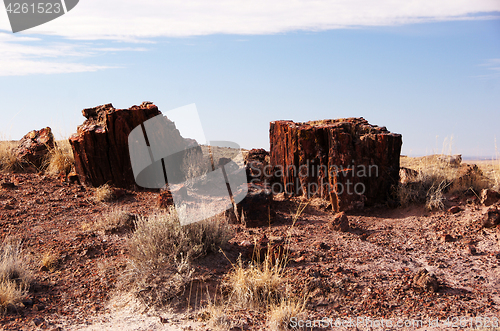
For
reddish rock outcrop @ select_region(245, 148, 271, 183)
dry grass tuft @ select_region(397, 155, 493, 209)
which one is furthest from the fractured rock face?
reddish rock outcrop @ select_region(245, 148, 271, 183)

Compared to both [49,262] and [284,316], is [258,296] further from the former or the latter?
[49,262]

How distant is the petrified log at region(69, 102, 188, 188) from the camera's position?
8016 millimetres

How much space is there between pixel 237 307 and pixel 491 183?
530 centimetres

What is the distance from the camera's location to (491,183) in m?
6.94

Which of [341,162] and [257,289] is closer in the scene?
[257,289]

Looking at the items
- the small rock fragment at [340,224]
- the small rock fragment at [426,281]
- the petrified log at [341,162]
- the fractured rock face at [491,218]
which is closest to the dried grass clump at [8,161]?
the petrified log at [341,162]

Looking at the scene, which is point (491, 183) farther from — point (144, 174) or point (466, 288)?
point (144, 174)

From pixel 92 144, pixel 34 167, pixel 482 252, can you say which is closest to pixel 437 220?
pixel 482 252

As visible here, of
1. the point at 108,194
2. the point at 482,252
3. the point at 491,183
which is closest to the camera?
the point at 482,252

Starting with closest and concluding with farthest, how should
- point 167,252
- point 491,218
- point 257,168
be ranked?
1. point 167,252
2. point 491,218
3. point 257,168

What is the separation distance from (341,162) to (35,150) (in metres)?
7.06

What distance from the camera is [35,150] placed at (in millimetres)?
9328

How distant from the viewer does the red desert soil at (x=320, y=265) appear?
13.3 ft
